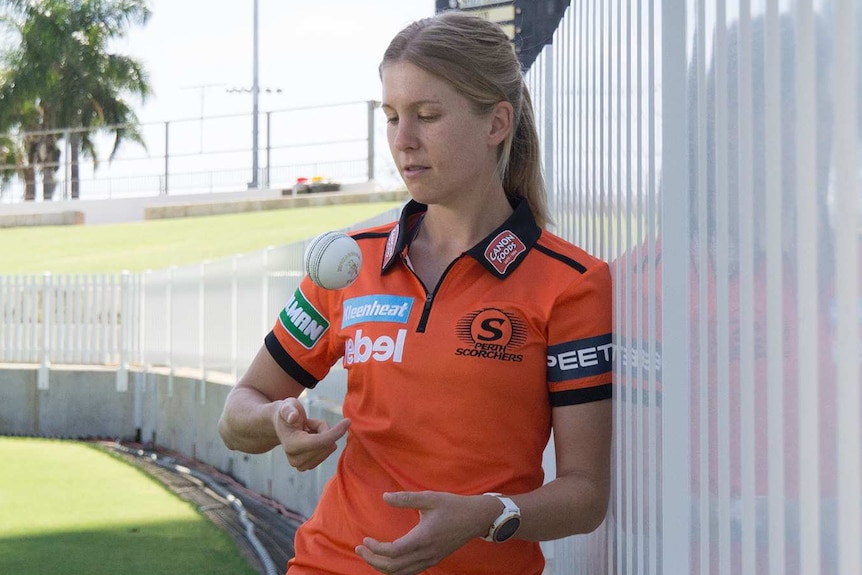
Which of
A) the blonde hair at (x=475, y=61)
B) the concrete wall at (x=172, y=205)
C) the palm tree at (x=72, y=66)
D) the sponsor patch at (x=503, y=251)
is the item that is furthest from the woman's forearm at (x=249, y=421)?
the palm tree at (x=72, y=66)

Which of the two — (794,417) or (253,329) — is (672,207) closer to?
(794,417)

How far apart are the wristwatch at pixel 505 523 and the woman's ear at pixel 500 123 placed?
814mm

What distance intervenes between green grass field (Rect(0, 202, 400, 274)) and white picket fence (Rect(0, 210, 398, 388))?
707 centimetres

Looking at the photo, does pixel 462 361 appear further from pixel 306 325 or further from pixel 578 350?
pixel 306 325

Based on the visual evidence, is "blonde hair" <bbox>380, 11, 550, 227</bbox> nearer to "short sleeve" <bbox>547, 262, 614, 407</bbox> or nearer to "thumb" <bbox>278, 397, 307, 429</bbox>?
"short sleeve" <bbox>547, 262, 614, 407</bbox>

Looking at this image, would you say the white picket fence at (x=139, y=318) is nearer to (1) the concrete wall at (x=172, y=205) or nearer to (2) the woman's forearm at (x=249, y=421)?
(2) the woman's forearm at (x=249, y=421)

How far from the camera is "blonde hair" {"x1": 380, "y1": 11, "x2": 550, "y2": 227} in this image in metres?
2.56

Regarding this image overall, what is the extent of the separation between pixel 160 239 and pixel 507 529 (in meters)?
29.2

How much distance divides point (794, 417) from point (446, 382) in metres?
0.98

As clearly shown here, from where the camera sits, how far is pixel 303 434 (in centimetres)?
242

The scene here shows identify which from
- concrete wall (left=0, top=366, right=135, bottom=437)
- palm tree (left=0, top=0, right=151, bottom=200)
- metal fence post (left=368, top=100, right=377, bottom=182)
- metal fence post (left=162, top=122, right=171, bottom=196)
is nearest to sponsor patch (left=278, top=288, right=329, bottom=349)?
concrete wall (left=0, top=366, right=135, bottom=437)

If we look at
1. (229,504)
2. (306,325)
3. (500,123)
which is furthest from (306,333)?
(229,504)

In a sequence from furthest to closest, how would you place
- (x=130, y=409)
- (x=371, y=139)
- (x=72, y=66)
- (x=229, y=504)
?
(x=72, y=66), (x=371, y=139), (x=130, y=409), (x=229, y=504)

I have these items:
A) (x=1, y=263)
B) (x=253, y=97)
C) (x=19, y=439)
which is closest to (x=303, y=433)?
(x=19, y=439)
